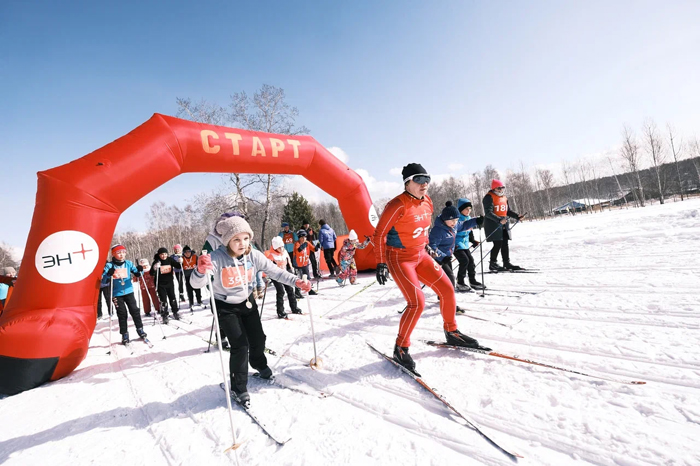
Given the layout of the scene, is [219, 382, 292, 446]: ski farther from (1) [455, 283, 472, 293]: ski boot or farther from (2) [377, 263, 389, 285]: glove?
(1) [455, 283, 472, 293]: ski boot

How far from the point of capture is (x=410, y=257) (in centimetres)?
340

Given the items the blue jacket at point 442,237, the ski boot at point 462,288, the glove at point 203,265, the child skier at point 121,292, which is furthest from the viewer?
the ski boot at point 462,288

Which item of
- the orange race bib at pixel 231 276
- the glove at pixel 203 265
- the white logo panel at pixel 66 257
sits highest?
the white logo panel at pixel 66 257

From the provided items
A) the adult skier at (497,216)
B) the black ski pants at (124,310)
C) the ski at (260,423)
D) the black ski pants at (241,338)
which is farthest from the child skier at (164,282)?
the adult skier at (497,216)

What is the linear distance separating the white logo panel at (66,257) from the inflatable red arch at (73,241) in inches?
0.4

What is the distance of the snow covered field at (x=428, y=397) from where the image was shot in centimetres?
202

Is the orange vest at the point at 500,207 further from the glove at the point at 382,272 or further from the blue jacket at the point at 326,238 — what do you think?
the blue jacket at the point at 326,238

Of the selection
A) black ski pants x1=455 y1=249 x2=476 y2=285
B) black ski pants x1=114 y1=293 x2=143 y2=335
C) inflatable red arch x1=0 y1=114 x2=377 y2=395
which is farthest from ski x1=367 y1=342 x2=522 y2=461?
black ski pants x1=114 y1=293 x2=143 y2=335

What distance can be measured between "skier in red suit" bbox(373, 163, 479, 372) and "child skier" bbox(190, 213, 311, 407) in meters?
1.00

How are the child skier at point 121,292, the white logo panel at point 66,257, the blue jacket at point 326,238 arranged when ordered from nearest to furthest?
1. the white logo panel at point 66,257
2. the child skier at point 121,292
3. the blue jacket at point 326,238

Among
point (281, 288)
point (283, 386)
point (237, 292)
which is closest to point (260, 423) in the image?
point (283, 386)

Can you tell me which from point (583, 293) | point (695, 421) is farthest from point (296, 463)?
point (583, 293)

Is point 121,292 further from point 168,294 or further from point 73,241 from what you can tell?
point 168,294

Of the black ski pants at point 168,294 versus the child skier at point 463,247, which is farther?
the black ski pants at point 168,294
